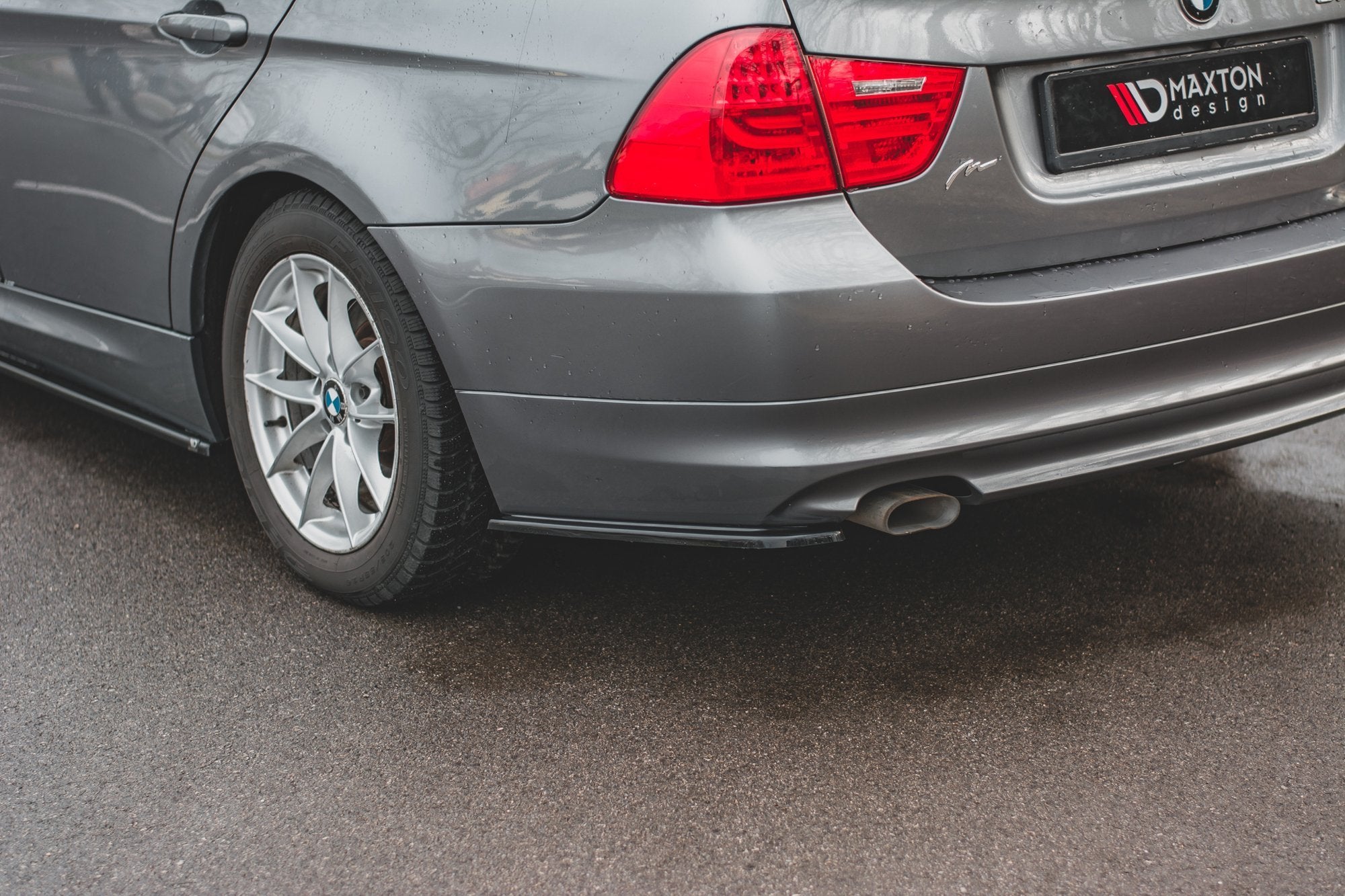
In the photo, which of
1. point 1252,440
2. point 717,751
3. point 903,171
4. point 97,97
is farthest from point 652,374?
point 97,97

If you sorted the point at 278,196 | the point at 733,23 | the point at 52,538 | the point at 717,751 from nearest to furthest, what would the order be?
the point at 733,23 → the point at 717,751 → the point at 278,196 → the point at 52,538

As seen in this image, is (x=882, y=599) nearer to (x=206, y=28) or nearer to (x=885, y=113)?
(x=885, y=113)

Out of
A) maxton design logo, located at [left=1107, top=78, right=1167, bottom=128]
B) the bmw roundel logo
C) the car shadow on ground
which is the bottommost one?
the car shadow on ground

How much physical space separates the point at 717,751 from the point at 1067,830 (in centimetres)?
56

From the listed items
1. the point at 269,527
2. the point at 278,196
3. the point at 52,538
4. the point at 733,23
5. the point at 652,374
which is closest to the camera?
the point at 733,23

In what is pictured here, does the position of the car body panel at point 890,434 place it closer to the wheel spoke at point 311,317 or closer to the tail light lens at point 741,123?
the tail light lens at point 741,123

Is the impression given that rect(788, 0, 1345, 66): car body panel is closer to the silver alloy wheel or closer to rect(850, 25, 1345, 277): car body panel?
rect(850, 25, 1345, 277): car body panel

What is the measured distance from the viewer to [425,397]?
2307 mm

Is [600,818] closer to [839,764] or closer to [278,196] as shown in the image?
[839,764]

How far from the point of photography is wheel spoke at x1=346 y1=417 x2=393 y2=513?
254 centimetres

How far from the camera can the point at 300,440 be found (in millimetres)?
2689

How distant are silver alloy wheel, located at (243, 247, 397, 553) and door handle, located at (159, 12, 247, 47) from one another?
16.2 inches

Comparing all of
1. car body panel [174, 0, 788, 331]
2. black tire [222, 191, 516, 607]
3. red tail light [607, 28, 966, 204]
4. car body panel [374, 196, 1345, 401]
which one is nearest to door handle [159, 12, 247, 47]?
car body panel [174, 0, 788, 331]

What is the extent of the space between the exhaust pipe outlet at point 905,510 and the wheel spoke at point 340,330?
1025 millimetres
